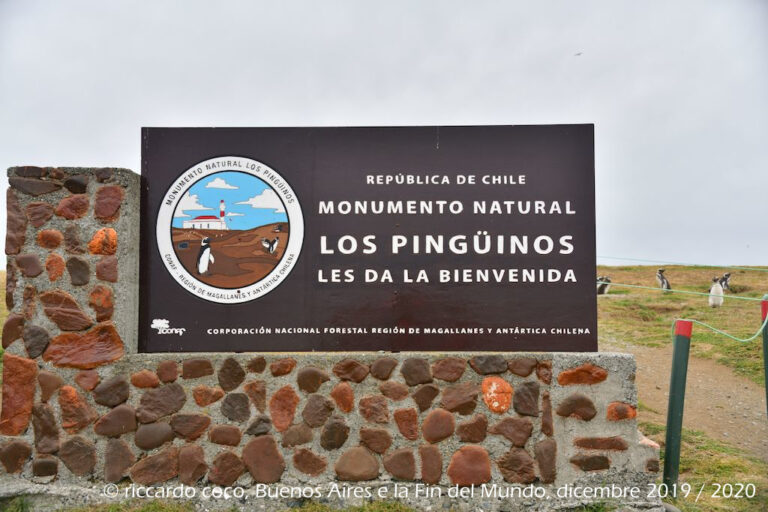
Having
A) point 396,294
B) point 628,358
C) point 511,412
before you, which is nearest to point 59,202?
Answer: point 396,294

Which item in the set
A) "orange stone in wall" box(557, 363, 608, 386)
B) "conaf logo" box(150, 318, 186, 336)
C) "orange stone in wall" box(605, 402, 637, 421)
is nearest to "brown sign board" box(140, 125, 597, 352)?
"conaf logo" box(150, 318, 186, 336)

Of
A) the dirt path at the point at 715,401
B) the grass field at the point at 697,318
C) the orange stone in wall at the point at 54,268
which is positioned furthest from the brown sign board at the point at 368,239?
the grass field at the point at 697,318

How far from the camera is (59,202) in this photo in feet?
12.2

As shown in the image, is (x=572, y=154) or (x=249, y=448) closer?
(x=249, y=448)

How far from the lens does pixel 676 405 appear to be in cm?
425

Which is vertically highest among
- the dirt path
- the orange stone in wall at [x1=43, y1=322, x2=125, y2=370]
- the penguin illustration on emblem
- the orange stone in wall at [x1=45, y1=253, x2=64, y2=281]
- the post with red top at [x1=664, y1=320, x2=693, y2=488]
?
the penguin illustration on emblem

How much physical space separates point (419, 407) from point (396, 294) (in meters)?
0.81

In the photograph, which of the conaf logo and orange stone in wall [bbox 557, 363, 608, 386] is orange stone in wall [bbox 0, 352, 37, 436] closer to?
the conaf logo

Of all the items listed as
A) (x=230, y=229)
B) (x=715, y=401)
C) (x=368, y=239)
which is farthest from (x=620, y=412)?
(x=715, y=401)

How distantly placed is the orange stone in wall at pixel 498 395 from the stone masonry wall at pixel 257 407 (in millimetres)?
13

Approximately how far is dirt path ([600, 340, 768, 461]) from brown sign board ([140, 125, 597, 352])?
3025mm

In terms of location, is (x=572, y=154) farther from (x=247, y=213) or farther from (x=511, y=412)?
(x=247, y=213)

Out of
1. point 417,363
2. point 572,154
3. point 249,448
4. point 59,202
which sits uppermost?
point 572,154

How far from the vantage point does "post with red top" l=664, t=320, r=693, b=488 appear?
13.6 ft
